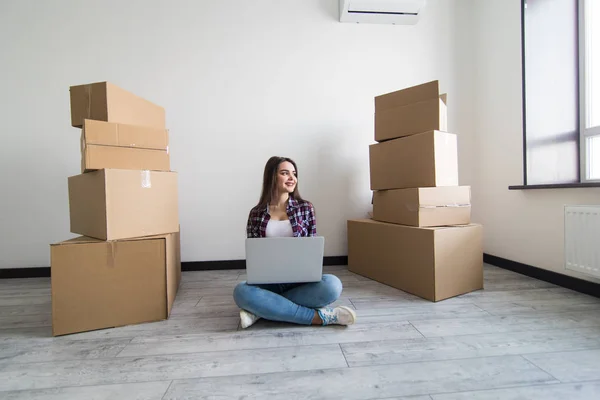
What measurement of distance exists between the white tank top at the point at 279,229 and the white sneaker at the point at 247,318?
36 centimetres

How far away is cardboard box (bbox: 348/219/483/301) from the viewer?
147cm

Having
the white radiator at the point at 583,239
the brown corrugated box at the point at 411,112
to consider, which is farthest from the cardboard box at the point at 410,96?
the white radiator at the point at 583,239

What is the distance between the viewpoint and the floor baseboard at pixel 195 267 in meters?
2.03

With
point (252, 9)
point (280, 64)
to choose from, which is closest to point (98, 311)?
point (280, 64)

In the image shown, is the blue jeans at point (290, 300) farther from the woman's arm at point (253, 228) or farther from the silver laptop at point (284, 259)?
the woman's arm at point (253, 228)

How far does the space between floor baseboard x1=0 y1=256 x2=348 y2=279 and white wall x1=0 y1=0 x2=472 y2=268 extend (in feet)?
0.14

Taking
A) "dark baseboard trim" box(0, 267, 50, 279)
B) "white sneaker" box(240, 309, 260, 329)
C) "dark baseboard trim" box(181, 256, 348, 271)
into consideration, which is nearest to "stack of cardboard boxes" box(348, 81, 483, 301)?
"white sneaker" box(240, 309, 260, 329)

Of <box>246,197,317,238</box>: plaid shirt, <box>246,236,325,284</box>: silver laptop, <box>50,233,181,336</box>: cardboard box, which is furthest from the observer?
<box>246,197,317,238</box>: plaid shirt

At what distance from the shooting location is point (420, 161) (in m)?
1.62

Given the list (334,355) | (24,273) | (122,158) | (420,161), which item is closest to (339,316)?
(334,355)

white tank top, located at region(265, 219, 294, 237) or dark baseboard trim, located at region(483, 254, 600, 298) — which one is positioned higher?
white tank top, located at region(265, 219, 294, 237)

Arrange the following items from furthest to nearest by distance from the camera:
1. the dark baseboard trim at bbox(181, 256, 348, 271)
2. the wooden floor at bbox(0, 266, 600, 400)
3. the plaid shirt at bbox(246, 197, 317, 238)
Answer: the dark baseboard trim at bbox(181, 256, 348, 271) → the plaid shirt at bbox(246, 197, 317, 238) → the wooden floor at bbox(0, 266, 600, 400)

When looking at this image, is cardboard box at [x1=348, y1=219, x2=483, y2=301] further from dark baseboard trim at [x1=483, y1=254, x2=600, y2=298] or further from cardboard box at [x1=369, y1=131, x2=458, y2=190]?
dark baseboard trim at [x1=483, y1=254, x2=600, y2=298]

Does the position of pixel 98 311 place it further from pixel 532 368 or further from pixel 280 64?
pixel 280 64
